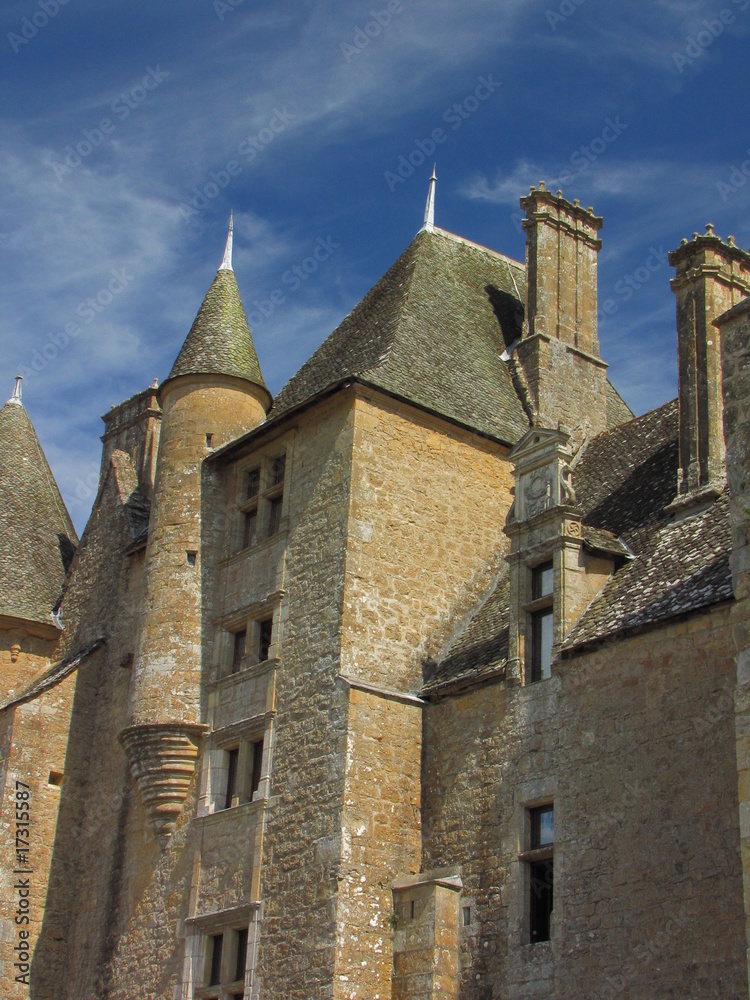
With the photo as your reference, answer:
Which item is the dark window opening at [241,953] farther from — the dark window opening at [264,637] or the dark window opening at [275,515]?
the dark window opening at [275,515]

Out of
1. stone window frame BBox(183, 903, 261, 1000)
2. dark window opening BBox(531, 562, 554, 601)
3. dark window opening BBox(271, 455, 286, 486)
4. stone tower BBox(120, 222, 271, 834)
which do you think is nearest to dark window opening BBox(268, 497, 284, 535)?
dark window opening BBox(271, 455, 286, 486)

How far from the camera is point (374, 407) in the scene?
17734 millimetres

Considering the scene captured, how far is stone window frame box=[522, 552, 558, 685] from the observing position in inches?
595

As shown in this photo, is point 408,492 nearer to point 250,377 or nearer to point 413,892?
point 250,377

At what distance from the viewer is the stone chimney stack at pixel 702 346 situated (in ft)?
52.3

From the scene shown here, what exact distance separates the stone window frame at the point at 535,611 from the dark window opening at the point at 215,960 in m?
4.80

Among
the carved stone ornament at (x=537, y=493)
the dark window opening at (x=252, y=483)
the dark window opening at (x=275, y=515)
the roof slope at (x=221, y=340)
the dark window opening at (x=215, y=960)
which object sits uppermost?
the roof slope at (x=221, y=340)

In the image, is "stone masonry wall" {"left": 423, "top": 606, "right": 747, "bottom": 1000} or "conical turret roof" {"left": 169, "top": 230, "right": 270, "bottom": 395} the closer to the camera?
"stone masonry wall" {"left": 423, "top": 606, "right": 747, "bottom": 1000}

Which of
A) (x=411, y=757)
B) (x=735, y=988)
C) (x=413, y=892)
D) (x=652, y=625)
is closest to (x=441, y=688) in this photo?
(x=411, y=757)

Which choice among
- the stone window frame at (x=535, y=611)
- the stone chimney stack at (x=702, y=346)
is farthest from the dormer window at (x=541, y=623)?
the stone chimney stack at (x=702, y=346)

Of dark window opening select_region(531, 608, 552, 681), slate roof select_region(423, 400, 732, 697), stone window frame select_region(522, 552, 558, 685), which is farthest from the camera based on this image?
stone window frame select_region(522, 552, 558, 685)

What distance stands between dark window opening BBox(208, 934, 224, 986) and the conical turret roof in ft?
25.2

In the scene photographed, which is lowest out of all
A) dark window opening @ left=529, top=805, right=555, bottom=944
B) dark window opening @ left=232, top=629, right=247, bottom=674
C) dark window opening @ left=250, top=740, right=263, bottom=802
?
dark window opening @ left=529, top=805, right=555, bottom=944

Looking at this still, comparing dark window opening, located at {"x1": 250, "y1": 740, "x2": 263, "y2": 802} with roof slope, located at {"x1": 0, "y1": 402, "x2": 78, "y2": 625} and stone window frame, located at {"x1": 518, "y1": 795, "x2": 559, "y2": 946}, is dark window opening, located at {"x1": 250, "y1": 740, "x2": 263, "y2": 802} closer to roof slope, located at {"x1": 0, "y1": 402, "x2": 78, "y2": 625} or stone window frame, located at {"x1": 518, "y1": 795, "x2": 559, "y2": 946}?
stone window frame, located at {"x1": 518, "y1": 795, "x2": 559, "y2": 946}
